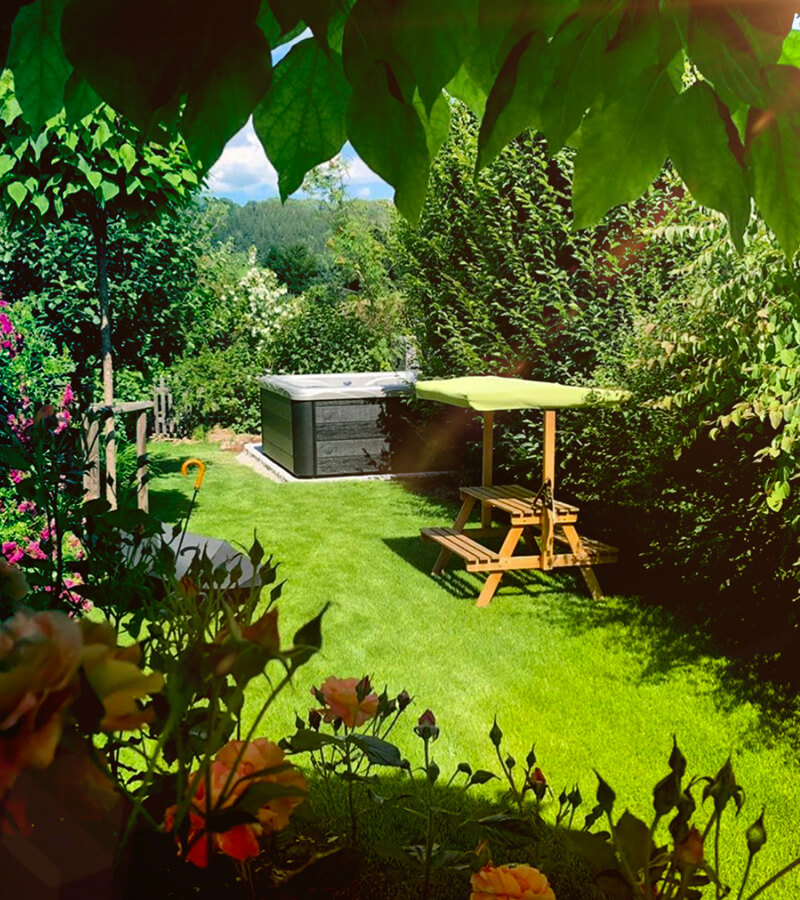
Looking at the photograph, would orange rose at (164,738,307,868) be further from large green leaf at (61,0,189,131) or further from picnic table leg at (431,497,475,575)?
picnic table leg at (431,497,475,575)

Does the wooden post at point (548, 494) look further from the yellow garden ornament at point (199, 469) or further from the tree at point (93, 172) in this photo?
the yellow garden ornament at point (199, 469)

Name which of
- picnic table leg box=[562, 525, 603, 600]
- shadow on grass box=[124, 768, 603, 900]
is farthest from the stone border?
shadow on grass box=[124, 768, 603, 900]

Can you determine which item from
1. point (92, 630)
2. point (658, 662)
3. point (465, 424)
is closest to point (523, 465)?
point (465, 424)

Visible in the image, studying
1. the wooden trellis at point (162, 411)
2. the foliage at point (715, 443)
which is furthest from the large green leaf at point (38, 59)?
the wooden trellis at point (162, 411)

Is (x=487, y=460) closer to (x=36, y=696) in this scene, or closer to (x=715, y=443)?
(x=715, y=443)

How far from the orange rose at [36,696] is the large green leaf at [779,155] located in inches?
31.1

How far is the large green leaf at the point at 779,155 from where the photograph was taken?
910 mm

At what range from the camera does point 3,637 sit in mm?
491

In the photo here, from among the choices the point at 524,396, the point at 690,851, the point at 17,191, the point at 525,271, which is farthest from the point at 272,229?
the point at 690,851

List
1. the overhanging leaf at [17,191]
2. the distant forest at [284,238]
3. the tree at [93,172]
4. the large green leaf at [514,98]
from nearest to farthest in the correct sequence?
the large green leaf at [514,98] → the tree at [93,172] → the overhanging leaf at [17,191] → the distant forest at [284,238]

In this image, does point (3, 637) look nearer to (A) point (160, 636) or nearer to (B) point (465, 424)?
(A) point (160, 636)

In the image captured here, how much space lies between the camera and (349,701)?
1275mm

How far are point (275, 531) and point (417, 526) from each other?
134 centimetres

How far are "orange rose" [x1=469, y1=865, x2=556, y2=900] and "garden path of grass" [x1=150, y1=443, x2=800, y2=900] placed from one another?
240cm
